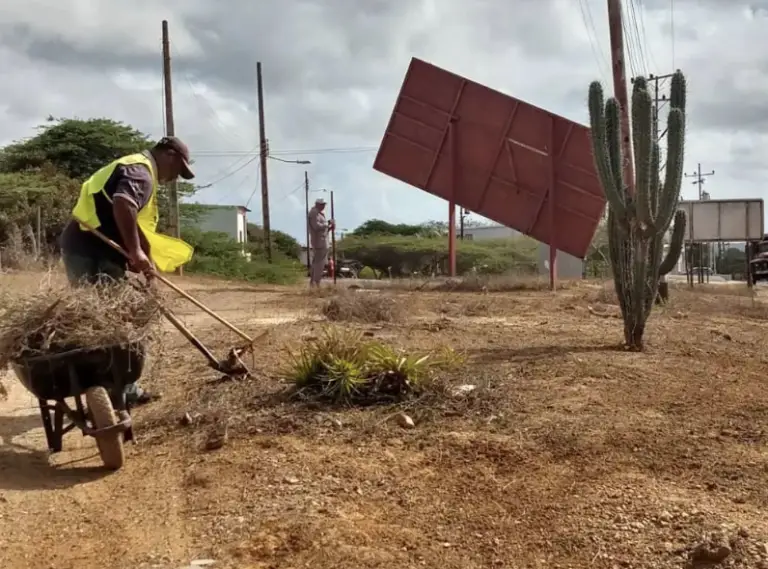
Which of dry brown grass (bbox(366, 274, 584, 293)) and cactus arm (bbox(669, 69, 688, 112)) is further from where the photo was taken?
dry brown grass (bbox(366, 274, 584, 293))

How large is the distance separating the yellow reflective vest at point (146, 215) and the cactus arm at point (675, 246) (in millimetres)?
5171

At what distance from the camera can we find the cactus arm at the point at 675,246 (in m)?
8.41

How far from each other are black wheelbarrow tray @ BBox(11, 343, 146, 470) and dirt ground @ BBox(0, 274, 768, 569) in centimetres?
20

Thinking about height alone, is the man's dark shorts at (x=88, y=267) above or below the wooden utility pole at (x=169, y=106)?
below

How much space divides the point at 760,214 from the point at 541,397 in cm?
1982

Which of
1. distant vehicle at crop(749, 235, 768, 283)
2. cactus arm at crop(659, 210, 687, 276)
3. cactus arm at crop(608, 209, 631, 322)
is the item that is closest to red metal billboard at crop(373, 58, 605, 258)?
cactus arm at crop(659, 210, 687, 276)

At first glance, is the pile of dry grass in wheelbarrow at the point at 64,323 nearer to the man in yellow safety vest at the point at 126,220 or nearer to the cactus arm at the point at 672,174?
the man in yellow safety vest at the point at 126,220

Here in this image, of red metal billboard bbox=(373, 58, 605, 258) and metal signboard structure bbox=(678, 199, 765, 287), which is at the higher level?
red metal billboard bbox=(373, 58, 605, 258)

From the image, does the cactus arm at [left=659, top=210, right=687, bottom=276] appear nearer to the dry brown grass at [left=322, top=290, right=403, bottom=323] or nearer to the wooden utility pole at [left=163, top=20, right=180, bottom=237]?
the dry brown grass at [left=322, top=290, right=403, bottom=323]

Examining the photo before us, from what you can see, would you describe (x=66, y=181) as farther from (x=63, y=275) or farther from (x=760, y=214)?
(x=63, y=275)

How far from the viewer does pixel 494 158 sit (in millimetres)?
16266

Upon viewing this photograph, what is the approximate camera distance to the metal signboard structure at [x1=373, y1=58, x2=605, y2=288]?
1530 centimetres

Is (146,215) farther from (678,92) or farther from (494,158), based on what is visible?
(494,158)

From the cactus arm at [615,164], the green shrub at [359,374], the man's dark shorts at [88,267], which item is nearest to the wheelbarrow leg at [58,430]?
the man's dark shorts at [88,267]
